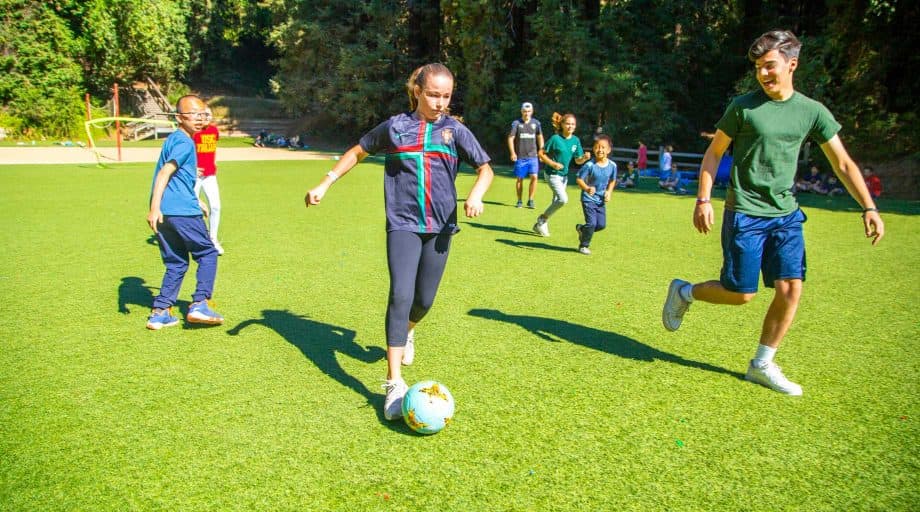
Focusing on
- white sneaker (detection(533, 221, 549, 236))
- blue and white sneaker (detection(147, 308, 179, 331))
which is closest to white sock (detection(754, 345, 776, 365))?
blue and white sneaker (detection(147, 308, 179, 331))

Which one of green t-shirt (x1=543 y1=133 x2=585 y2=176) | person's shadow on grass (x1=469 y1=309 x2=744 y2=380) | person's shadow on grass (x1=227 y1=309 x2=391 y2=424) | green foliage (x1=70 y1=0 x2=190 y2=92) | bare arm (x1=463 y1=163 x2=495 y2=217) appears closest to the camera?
bare arm (x1=463 y1=163 x2=495 y2=217)

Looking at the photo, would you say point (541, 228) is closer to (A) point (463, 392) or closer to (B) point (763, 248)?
(B) point (763, 248)

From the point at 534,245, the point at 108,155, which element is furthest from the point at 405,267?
the point at 108,155

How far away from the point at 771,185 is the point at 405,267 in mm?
2444

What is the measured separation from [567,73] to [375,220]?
16834 mm

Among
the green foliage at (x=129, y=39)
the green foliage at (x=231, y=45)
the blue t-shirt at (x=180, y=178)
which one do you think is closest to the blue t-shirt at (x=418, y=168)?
the blue t-shirt at (x=180, y=178)

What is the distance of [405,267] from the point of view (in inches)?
163

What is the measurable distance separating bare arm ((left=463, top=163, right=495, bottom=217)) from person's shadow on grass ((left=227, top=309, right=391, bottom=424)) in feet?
4.54

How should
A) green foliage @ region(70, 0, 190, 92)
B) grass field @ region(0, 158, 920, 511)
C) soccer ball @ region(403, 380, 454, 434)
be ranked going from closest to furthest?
grass field @ region(0, 158, 920, 511), soccer ball @ region(403, 380, 454, 434), green foliage @ region(70, 0, 190, 92)

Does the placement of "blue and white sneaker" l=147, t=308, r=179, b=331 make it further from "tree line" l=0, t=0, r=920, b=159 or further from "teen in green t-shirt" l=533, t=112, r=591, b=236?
"tree line" l=0, t=0, r=920, b=159

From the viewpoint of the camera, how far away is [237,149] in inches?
1362

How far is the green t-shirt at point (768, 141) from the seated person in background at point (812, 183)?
1580 cm

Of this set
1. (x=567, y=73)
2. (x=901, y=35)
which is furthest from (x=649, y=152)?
(x=901, y=35)

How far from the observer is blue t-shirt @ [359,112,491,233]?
13.5 feet
